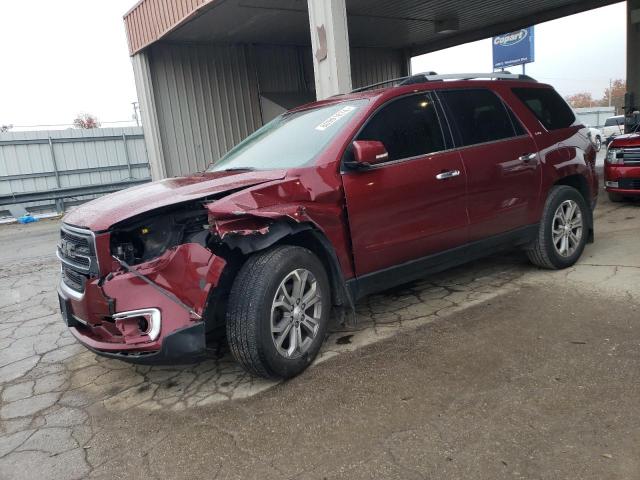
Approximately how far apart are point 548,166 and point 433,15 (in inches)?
333

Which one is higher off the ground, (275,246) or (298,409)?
(275,246)

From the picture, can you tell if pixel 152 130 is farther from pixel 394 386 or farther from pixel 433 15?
pixel 394 386

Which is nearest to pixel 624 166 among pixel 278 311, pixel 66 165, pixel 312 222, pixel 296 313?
pixel 312 222

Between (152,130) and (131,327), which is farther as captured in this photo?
(152,130)

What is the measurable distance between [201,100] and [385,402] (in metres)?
10.4

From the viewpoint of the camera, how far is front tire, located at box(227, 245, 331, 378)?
2859 millimetres

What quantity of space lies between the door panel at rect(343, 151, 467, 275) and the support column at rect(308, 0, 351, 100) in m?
2.77

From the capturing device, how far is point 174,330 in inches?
108

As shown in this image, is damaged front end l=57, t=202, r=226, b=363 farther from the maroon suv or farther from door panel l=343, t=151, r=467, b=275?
door panel l=343, t=151, r=467, b=275

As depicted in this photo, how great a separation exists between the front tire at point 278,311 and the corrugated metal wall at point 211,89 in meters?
8.90

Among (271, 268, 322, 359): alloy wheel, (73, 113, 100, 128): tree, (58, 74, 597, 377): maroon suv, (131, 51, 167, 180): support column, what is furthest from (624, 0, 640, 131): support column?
(73, 113, 100, 128): tree

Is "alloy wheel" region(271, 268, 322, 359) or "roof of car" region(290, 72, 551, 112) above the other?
"roof of car" region(290, 72, 551, 112)

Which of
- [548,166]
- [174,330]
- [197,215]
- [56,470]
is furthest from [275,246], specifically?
[548,166]

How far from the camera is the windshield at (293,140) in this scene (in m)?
3.52
